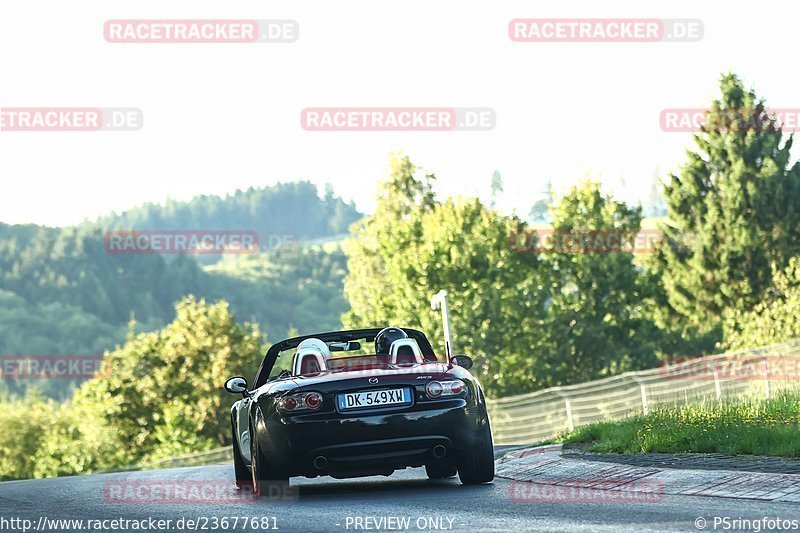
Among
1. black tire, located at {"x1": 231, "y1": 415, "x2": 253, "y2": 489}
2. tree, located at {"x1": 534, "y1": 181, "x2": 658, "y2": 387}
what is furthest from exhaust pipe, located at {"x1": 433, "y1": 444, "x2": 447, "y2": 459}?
tree, located at {"x1": 534, "y1": 181, "x2": 658, "y2": 387}

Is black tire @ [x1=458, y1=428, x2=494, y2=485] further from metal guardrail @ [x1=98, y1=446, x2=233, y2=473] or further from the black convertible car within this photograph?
metal guardrail @ [x1=98, y1=446, x2=233, y2=473]

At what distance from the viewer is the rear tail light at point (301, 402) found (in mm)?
10695

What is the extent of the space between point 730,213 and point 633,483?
5340 cm

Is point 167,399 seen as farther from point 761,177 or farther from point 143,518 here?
point 143,518

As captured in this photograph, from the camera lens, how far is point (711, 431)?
12375 millimetres

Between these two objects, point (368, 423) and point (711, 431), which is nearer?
point (368, 423)

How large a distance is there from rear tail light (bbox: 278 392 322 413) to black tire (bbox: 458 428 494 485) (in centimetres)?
135

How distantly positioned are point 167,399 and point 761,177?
3104 centimetres

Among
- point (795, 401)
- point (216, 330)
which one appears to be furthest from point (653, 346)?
point (795, 401)

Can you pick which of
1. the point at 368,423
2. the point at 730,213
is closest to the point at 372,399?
the point at 368,423

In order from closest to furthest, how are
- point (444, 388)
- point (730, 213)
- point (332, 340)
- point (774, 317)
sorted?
1. point (444, 388)
2. point (332, 340)
3. point (774, 317)
4. point (730, 213)

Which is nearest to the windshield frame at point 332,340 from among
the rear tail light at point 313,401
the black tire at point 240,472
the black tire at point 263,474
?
the black tire at point 263,474

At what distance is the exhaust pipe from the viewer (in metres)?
10.8

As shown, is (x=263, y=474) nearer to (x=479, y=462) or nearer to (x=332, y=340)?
(x=479, y=462)
